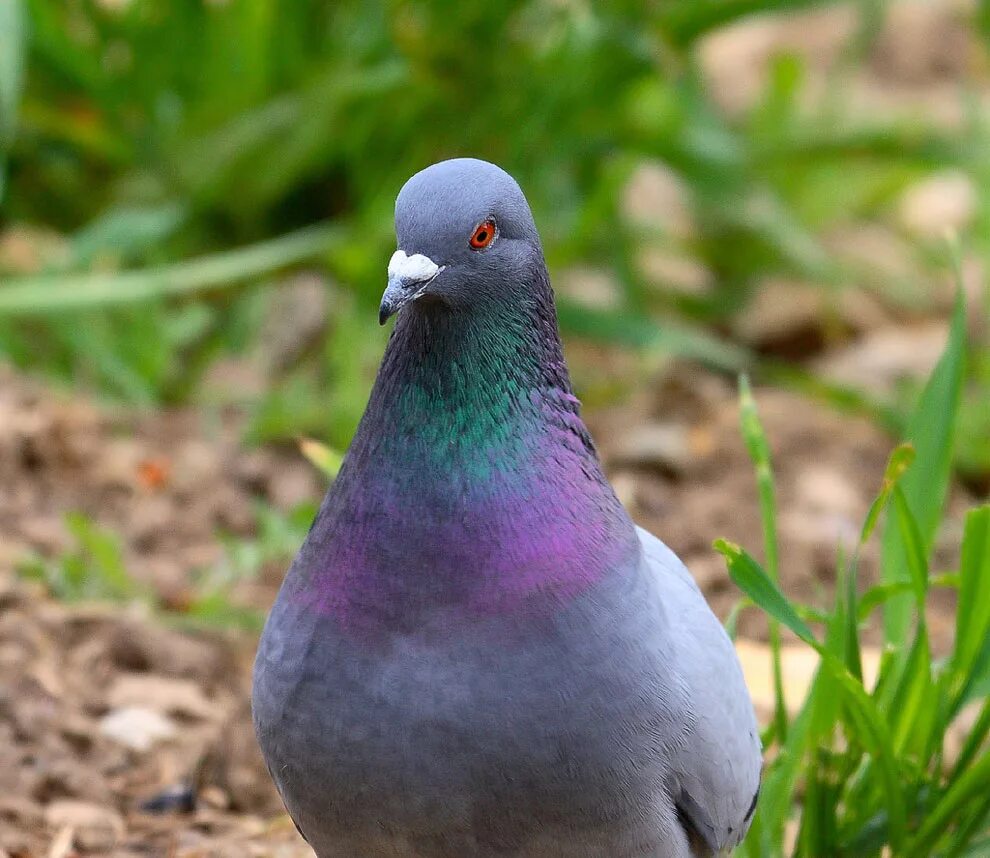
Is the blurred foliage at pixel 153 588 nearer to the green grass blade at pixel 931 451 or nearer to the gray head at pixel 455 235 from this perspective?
the green grass blade at pixel 931 451

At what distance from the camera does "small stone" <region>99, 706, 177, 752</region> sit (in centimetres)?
322

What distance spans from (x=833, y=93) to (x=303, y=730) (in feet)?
15.3

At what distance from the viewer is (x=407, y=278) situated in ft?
6.85

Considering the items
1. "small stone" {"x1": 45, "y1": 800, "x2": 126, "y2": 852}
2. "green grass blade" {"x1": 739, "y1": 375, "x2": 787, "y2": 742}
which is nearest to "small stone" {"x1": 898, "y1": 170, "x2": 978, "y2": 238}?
"green grass blade" {"x1": 739, "y1": 375, "x2": 787, "y2": 742}

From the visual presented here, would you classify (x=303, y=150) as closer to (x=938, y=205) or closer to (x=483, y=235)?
(x=483, y=235)

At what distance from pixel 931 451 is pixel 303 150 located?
2806 millimetres

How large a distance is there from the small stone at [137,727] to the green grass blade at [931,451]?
1500 millimetres

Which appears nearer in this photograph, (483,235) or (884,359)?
(483,235)

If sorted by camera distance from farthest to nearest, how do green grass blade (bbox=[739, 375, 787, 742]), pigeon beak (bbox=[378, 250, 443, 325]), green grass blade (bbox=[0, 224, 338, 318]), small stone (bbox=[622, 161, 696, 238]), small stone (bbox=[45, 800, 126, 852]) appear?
small stone (bbox=[622, 161, 696, 238])
green grass blade (bbox=[0, 224, 338, 318])
small stone (bbox=[45, 800, 126, 852])
green grass blade (bbox=[739, 375, 787, 742])
pigeon beak (bbox=[378, 250, 443, 325])

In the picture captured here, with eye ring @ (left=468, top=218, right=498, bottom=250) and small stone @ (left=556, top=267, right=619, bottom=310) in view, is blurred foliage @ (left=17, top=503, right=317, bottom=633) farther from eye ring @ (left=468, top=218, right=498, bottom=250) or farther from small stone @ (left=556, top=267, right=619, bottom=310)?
small stone @ (left=556, top=267, right=619, bottom=310)

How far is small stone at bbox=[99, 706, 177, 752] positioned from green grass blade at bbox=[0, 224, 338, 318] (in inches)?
62.2

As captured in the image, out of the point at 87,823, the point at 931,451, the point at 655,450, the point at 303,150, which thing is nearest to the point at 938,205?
the point at 655,450

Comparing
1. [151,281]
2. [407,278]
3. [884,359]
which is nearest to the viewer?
[407,278]

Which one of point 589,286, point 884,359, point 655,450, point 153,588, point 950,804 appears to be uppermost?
point 589,286
